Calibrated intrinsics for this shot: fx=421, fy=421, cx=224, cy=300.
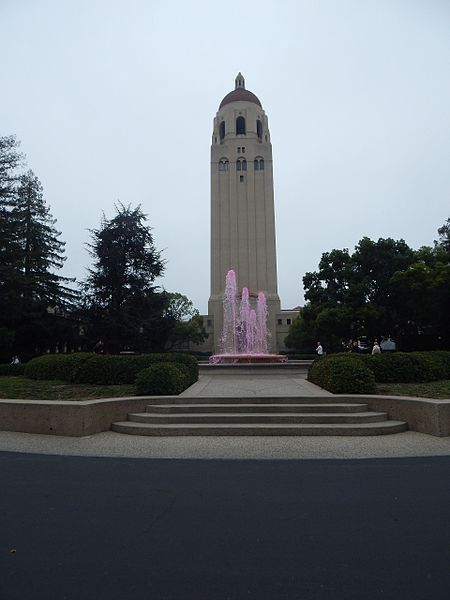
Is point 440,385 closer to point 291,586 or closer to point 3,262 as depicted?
point 291,586

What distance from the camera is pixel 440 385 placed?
Answer: 10.7 metres

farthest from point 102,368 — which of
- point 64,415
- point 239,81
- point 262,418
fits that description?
point 239,81

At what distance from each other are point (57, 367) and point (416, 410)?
33.9 feet

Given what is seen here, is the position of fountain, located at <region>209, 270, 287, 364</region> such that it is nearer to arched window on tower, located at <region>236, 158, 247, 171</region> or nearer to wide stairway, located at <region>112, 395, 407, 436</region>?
arched window on tower, located at <region>236, 158, 247, 171</region>

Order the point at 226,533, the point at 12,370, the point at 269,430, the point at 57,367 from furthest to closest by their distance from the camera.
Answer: the point at 12,370, the point at 57,367, the point at 269,430, the point at 226,533

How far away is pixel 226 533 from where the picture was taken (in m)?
3.68

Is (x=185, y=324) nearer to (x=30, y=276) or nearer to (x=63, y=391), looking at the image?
(x=30, y=276)

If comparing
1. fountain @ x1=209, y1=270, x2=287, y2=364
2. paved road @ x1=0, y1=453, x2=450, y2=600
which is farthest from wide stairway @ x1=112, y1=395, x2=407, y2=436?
fountain @ x1=209, y1=270, x2=287, y2=364

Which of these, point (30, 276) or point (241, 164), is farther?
point (241, 164)

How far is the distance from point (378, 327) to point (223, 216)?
3252cm

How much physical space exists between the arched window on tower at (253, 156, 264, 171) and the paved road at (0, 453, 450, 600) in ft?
202

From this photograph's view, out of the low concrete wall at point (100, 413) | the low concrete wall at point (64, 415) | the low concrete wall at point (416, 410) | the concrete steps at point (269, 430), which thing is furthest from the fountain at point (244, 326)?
the concrete steps at point (269, 430)

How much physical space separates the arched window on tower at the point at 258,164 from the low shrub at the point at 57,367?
179ft

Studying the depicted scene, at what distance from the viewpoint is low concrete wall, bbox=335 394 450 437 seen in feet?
26.1
